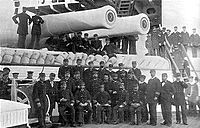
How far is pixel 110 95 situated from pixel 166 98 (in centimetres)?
30

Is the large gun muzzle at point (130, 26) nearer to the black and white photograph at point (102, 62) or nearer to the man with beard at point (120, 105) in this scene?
the black and white photograph at point (102, 62)

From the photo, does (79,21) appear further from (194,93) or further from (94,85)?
(194,93)

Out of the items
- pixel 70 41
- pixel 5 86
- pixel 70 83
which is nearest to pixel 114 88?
pixel 70 83

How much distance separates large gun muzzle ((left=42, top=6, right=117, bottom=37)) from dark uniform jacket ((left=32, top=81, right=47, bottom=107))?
25 centimetres

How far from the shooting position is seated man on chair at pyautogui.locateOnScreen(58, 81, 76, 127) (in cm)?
172

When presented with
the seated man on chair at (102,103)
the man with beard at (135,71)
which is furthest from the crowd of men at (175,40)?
the seated man on chair at (102,103)

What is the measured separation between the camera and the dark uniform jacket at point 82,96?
1762 mm

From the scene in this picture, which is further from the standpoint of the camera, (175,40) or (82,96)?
(175,40)

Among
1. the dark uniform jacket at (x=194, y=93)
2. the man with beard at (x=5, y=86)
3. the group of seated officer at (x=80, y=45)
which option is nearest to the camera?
the man with beard at (x=5, y=86)

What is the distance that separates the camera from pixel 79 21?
174 centimetres

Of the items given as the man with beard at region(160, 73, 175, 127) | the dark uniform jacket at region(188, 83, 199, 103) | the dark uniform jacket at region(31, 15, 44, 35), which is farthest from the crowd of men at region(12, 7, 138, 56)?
the dark uniform jacket at region(188, 83, 199, 103)

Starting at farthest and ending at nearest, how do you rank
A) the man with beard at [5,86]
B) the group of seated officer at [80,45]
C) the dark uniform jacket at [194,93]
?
the dark uniform jacket at [194,93] < the group of seated officer at [80,45] < the man with beard at [5,86]

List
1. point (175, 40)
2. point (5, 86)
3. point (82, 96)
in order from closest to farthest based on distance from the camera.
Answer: point (5, 86) → point (82, 96) → point (175, 40)

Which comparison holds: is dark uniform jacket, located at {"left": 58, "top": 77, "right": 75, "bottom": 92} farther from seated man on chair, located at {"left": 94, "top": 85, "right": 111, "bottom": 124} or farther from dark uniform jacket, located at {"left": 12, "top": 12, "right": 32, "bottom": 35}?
dark uniform jacket, located at {"left": 12, "top": 12, "right": 32, "bottom": 35}
